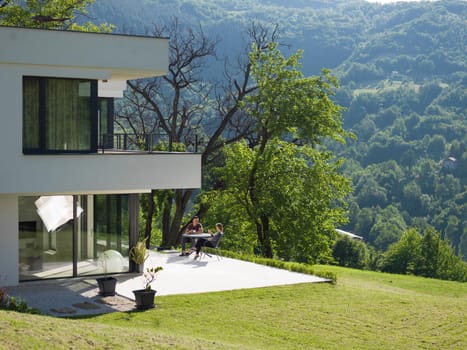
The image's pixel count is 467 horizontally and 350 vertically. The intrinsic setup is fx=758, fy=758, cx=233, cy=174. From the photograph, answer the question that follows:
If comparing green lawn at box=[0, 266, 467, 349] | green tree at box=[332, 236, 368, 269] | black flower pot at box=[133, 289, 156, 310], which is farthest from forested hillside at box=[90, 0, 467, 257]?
black flower pot at box=[133, 289, 156, 310]

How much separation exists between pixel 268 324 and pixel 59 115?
26.1 ft

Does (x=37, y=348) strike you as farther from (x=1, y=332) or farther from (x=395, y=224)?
(x=395, y=224)

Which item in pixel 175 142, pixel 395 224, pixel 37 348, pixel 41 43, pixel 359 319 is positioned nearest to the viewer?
pixel 37 348

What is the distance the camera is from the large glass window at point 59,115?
19469mm

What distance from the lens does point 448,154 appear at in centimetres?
16912

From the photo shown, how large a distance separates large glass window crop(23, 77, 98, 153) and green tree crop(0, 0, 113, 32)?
13.8 m

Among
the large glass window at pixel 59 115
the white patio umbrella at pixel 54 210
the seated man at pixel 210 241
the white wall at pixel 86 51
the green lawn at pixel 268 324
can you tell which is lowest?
the green lawn at pixel 268 324

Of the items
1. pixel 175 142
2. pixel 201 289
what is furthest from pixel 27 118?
pixel 175 142

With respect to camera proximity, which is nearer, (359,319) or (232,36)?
(359,319)

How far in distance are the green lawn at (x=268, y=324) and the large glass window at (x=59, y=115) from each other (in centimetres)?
496

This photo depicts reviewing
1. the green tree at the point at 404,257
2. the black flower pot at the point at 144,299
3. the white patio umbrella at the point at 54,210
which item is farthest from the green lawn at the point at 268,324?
the green tree at the point at 404,257

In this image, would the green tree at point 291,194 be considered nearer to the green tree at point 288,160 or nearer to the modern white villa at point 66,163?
the green tree at point 288,160

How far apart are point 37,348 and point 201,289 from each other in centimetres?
894

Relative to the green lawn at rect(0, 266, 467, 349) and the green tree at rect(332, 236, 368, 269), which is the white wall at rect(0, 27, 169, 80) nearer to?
the green lawn at rect(0, 266, 467, 349)
